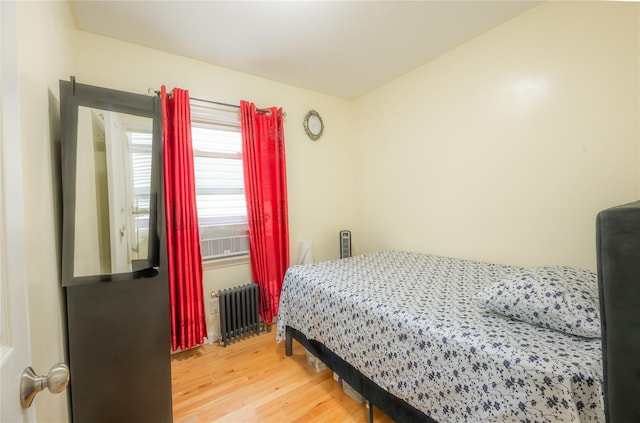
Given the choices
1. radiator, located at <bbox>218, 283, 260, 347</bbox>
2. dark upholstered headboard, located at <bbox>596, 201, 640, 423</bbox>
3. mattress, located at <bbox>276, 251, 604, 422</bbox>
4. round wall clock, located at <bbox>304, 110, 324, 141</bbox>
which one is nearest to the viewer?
dark upholstered headboard, located at <bbox>596, 201, 640, 423</bbox>

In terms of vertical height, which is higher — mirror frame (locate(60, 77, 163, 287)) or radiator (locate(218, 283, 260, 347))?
mirror frame (locate(60, 77, 163, 287))

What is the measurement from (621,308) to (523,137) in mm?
1720

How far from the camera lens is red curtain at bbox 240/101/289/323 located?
8.13ft

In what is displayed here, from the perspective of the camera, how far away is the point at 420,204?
2.63 metres

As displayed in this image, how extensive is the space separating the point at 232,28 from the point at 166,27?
0.48 meters

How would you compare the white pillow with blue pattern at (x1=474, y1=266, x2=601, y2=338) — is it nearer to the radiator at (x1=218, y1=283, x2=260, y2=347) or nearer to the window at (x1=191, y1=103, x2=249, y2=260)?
the radiator at (x1=218, y1=283, x2=260, y2=347)

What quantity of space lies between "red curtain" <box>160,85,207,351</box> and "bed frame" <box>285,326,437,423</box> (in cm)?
100

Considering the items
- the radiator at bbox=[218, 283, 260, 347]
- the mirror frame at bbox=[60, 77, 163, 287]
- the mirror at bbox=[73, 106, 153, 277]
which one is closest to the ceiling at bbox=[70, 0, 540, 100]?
the mirror frame at bbox=[60, 77, 163, 287]

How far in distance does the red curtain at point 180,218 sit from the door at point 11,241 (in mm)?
1609

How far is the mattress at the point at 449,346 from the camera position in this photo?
2.75 feet

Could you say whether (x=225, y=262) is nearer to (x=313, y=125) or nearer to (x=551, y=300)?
(x=313, y=125)

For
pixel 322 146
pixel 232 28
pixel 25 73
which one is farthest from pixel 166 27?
pixel 322 146

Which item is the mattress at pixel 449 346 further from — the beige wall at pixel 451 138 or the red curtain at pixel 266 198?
the red curtain at pixel 266 198

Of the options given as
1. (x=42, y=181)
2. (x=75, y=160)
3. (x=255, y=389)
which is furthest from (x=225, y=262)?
(x=42, y=181)
